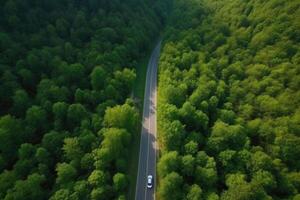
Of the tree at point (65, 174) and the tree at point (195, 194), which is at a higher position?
the tree at point (65, 174)

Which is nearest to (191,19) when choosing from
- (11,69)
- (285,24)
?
(285,24)

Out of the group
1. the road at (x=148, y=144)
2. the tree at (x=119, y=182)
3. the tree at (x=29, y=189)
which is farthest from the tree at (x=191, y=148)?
the tree at (x=29, y=189)

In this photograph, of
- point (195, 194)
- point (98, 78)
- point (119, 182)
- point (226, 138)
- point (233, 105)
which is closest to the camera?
point (195, 194)

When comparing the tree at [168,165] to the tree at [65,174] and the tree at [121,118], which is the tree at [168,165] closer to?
the tree at [121,118]

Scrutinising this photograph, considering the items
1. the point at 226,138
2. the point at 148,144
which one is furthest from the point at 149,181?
the point at 226,138

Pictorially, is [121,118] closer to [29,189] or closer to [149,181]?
[149,181]
